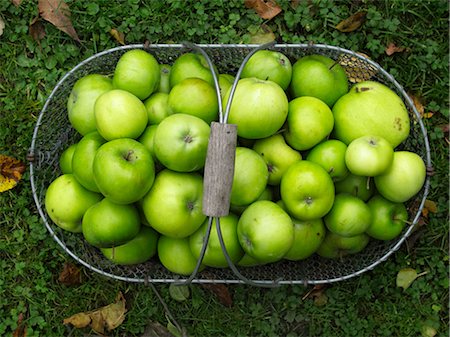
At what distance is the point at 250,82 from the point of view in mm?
1788

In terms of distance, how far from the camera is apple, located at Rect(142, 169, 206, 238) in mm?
1724

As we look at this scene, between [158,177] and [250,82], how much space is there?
44 cm

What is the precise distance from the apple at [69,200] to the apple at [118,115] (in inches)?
9.0

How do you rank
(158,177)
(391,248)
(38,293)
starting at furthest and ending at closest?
1. (38,293)
2. (391,248)
3. (158,177)

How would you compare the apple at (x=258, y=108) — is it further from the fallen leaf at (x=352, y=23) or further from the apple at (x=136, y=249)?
the fallen leaf at (x=352, y=23)

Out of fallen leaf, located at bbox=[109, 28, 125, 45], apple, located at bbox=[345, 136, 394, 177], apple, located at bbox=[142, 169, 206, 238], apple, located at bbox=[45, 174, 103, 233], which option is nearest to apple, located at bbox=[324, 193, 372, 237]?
apple, located at bbox=[345, 136, 394, 177]

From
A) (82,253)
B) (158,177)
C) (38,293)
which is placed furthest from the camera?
(38,293)

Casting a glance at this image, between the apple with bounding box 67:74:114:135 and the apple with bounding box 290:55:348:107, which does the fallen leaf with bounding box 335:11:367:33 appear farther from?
the apple with bounding box 67:74:114:135

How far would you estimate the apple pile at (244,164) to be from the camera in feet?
5.61

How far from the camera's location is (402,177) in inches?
71.5

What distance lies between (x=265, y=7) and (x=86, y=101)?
0.92 meters

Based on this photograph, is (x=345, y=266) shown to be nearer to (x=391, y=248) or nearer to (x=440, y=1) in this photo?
(x=391, y=248)

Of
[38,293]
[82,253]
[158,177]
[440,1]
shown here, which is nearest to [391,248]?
[158,177]

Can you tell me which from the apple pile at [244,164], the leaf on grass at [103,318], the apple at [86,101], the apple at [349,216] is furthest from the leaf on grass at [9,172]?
the apple at [349,216]
